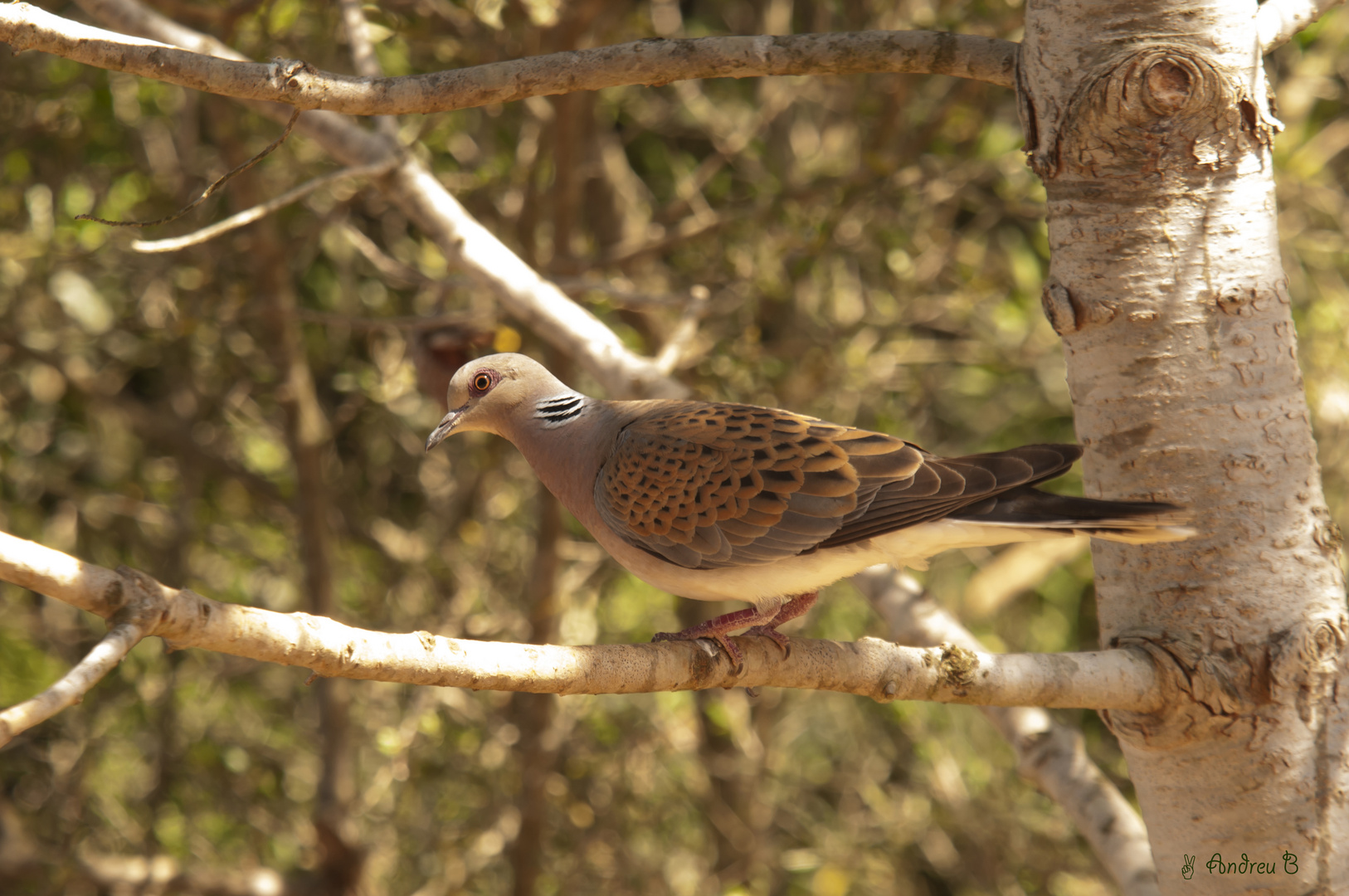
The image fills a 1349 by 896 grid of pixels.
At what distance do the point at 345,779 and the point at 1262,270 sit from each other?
4.04 meters

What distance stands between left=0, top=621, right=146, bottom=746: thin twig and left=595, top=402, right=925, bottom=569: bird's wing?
1397mm

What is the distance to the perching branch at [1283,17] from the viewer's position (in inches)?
93.7

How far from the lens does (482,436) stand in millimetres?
5602

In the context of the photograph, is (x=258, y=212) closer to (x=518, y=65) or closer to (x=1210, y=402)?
(x=518, y=65)

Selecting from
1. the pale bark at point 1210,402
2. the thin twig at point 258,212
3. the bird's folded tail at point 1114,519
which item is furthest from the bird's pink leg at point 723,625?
the thin twig at point 258,212

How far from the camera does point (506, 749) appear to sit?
572cm

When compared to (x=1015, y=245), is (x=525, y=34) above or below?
above

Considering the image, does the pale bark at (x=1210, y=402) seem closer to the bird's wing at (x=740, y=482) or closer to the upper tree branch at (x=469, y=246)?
the bird's wing at (x=740, y=482)

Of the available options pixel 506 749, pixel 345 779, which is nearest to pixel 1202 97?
pixel 345 779

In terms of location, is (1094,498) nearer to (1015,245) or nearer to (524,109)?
(524,109)

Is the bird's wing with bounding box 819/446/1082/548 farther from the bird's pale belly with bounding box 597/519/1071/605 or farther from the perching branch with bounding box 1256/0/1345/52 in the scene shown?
the perching branch with bounding box 1256/0/1345/52

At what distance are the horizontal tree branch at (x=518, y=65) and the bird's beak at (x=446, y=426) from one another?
1118 mm

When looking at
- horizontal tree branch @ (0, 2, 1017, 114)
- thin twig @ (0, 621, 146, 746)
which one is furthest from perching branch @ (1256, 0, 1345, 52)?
thin twig @ (0, 621, 146, 746)

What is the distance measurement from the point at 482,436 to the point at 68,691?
4148mm
